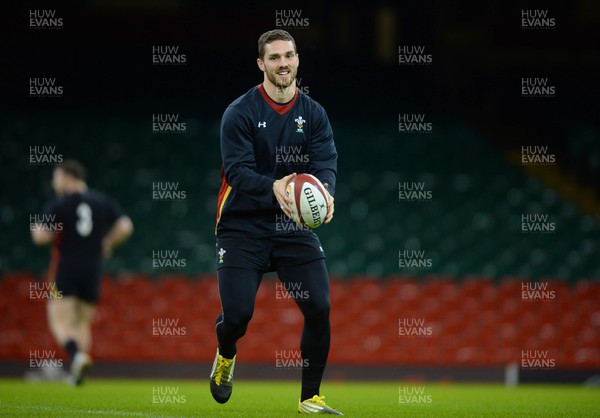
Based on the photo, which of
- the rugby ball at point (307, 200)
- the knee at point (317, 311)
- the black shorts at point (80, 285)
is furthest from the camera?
the black shorts at point (80, 285)

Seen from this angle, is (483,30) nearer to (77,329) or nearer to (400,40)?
(400,40)

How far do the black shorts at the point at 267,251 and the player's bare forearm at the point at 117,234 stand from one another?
4607 millimetres

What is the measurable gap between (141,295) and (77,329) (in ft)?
9.17

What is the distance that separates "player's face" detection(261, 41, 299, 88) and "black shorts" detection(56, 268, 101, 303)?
4.92m

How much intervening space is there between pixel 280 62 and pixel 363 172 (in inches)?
411

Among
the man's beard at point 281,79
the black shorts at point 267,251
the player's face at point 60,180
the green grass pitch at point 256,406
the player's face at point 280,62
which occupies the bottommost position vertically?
the green grass pitch at point 256,406

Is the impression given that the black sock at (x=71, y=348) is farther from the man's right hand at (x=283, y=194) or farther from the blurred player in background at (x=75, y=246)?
the man's right hand at (x=283, y=194)

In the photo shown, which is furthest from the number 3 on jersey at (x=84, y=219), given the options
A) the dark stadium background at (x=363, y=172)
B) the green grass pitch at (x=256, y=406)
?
the dark stadium background at (x=363, y=172)

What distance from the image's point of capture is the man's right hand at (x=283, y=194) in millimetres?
5699

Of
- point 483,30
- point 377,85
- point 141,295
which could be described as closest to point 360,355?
point 141,295

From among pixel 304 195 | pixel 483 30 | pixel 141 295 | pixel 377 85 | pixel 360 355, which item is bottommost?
pixel 360 355

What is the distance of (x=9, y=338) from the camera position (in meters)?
12.9

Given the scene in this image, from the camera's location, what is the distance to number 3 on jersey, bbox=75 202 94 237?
10.3 metres

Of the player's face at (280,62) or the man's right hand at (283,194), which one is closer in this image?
the man's right hand at (283,194)
